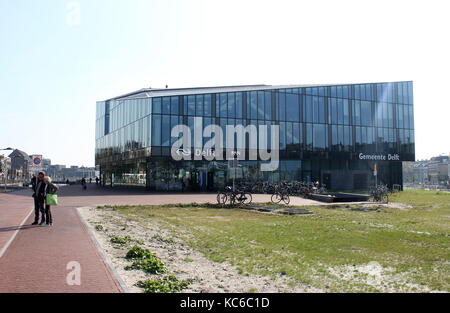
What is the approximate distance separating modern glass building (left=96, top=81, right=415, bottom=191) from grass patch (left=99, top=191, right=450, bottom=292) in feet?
88.7

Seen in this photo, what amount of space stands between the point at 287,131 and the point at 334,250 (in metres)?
38.3

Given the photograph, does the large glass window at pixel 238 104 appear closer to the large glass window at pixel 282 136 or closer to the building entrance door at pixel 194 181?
the large glass window at pixel 282 136

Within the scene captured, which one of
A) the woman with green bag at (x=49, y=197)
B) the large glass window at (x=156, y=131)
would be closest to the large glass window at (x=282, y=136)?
the large glass window at (x=156, y=131)

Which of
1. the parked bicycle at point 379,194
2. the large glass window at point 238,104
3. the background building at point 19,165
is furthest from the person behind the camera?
the background building at point 19,165

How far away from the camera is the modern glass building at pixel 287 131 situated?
4241 centimetres

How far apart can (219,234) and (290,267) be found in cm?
460

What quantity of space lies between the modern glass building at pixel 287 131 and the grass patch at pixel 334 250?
27025mm

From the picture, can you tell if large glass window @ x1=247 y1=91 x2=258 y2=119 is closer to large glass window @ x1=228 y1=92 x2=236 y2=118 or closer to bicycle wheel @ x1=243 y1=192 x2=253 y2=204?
large glass window @ x1=228 y1=92 x2=236 y2=118

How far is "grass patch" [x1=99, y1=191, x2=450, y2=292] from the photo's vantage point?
698cm

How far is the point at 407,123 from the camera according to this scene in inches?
2159

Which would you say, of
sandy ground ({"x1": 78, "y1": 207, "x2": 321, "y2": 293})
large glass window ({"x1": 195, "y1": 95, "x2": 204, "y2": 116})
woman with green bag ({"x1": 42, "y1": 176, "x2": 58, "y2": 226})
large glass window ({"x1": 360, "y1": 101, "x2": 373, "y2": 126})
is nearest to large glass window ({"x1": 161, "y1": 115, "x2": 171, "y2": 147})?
large glass window ({"x1": 195, "y1": 95, "x2": 204, "y2": 116})

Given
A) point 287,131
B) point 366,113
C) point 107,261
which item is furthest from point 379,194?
point 366,113

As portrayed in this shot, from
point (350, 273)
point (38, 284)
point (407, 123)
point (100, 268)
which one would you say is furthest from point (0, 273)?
point (407, 123)

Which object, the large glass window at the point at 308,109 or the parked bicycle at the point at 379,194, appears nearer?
the parked bicycle at the point at 379,194
